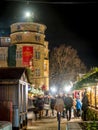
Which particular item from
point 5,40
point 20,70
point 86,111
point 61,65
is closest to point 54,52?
point 61,65

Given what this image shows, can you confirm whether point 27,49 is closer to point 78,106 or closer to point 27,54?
point 27,54

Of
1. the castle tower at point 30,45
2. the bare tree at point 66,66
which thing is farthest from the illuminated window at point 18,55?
the bare tree at point 66,66

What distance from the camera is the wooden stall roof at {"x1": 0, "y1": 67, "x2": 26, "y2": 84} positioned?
20602 millimetres

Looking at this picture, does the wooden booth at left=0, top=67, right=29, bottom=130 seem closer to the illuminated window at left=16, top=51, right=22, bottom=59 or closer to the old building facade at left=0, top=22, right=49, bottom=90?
the old building facade at left=0, top=22, right=49, bottom=90

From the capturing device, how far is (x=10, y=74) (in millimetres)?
21203

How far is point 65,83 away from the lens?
7894 cm

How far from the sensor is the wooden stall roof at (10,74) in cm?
2060

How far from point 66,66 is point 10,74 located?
188 feet

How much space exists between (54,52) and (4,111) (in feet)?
202

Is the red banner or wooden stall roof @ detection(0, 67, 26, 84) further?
the red banner

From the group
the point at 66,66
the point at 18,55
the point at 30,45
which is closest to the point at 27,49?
the point at 30,45

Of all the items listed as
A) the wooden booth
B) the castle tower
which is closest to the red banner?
the castle tower

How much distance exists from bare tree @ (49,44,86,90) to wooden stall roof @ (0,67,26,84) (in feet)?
181

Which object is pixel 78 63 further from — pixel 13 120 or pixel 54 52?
pixel 13 120
